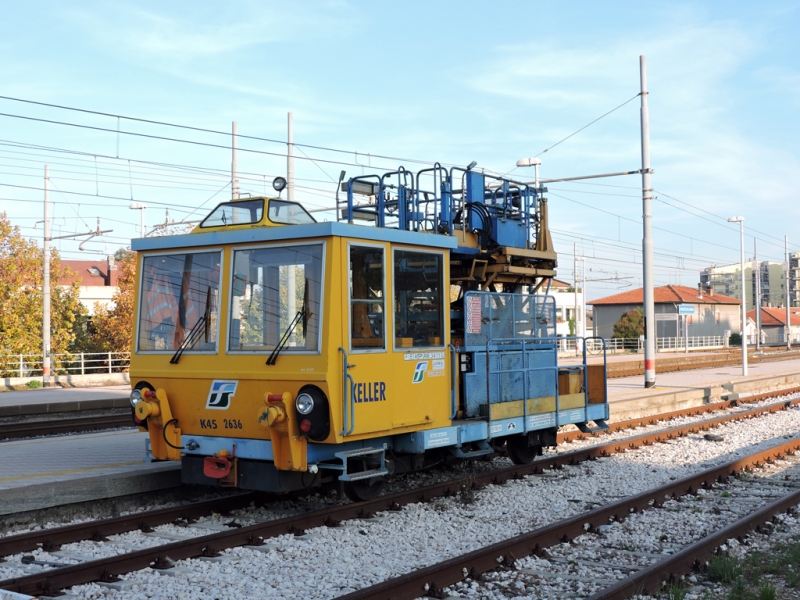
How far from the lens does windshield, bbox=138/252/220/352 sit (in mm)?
8352

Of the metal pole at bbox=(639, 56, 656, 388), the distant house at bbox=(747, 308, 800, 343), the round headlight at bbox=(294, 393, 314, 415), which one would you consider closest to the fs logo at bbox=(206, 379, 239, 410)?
the round headlight at bbox=(294, 393, 314, 415)

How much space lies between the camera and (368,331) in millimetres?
8039

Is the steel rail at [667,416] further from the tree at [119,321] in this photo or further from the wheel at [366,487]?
the tree at [119,321]

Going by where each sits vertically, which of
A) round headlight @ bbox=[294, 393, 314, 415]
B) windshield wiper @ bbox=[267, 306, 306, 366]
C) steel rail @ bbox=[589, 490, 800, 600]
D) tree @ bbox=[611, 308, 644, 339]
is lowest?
steel rail @ bbox=[589, 490, 800, 600]

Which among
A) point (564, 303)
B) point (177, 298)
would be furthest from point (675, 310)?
point (177, 298)

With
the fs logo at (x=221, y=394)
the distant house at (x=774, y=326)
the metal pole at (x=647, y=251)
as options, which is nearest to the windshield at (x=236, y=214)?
the fs logo at (x=221, y=394)

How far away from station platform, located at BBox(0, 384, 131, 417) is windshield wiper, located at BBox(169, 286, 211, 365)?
1102cm

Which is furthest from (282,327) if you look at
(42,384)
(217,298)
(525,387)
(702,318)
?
(702,318)

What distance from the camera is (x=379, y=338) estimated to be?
26.8 ft

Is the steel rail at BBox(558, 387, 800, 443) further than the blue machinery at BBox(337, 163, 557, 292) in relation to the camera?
Yes

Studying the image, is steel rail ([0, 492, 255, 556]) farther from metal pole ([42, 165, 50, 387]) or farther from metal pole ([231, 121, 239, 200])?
metal pole ([42, 165, 50, 387])

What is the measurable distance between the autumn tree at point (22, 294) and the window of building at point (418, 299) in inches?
1091

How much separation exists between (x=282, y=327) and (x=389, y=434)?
1487 millimetres

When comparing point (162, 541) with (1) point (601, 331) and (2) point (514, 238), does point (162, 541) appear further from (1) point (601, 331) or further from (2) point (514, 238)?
(1) point (601, 331)
